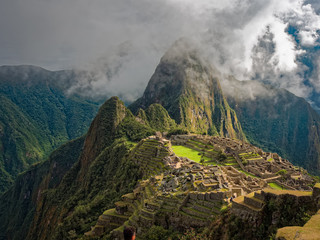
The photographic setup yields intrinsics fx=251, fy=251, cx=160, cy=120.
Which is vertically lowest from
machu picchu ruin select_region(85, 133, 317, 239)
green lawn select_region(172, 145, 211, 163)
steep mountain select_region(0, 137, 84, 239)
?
steep mountain select_region(0, 137, 84, 239)

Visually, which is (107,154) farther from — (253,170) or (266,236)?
(266,236)

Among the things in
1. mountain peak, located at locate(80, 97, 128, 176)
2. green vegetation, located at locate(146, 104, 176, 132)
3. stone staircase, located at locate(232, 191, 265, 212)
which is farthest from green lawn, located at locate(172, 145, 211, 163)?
green vegetation, located at locate(146, 104, 176, 132)

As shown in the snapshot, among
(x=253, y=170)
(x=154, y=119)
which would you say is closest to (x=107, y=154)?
(x=253, y=170)

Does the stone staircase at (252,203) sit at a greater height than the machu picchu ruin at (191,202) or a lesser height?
greater

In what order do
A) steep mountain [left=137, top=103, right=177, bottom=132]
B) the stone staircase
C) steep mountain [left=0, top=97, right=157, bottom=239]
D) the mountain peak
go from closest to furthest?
the stone staircase → steep mountain [left=0, top=97, right=157, bottom=239] → the mountain peak → steep mountain [left=137, top=103, right=177, bottom=132]

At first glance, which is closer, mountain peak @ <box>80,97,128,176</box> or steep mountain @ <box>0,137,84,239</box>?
mountain peak @ <box>80,97,128,176</box>

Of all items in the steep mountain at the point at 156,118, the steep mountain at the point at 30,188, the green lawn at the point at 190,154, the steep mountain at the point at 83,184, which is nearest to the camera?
the steep mountain at the point at 83,184

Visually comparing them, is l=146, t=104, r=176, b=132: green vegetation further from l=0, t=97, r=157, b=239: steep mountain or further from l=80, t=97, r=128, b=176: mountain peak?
l=80, t=97, r=128, b=176: mountain peak

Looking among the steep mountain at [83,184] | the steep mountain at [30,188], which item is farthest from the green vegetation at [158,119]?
the steep mountain at [30,188]

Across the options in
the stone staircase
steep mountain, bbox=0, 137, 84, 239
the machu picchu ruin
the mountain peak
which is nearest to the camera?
the stone staircase

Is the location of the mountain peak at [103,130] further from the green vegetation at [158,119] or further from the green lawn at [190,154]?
the green lawn at [190,154]

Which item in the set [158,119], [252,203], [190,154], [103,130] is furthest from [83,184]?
[252,203]

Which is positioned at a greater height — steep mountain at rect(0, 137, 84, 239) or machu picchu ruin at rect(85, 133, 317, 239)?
machu picchu ruin at rect(85, 133, 317, 239)
